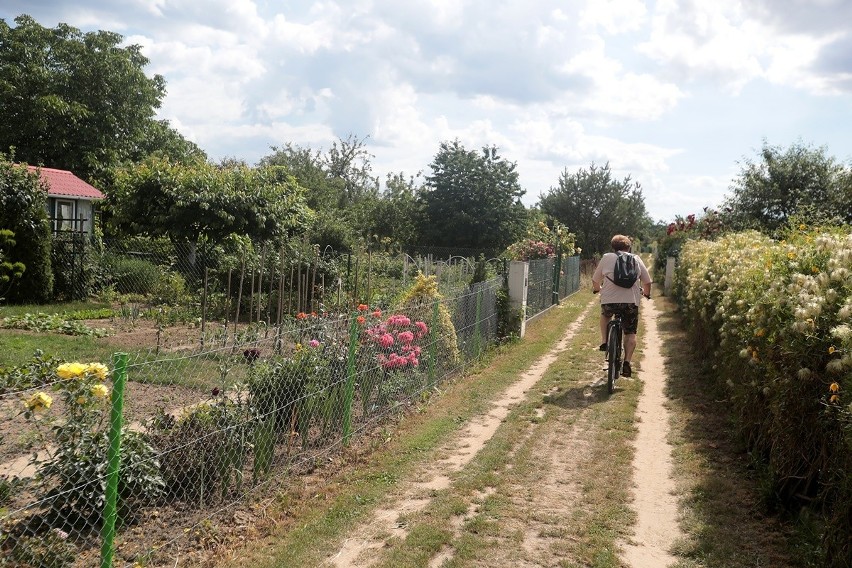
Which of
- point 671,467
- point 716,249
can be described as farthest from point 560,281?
point 671,467

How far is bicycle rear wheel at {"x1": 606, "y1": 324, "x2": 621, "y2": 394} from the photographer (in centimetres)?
775

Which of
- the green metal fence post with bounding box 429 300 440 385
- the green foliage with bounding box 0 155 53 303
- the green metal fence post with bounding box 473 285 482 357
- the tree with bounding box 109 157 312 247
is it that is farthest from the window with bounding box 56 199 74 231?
the green metal fence post with bounding box 429 300 440 385

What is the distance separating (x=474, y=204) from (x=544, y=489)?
2384cm

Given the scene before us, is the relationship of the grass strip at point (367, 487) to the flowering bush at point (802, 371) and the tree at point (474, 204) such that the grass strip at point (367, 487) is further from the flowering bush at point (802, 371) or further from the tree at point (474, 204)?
the tree at point (474, 204)

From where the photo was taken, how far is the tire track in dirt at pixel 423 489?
385 cm

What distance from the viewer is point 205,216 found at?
17.5 meters

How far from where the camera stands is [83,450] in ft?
11.3

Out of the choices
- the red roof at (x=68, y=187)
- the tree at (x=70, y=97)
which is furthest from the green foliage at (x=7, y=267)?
the tree at (x=70, y=97)

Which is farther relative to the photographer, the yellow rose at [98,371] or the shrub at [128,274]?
the shrub at [128,274]

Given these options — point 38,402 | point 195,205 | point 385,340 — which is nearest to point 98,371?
point 38,402

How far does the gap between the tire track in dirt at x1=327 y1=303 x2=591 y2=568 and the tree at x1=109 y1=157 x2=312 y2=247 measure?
11740 millimetres

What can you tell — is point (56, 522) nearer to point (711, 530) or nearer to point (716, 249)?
point (711, 530)

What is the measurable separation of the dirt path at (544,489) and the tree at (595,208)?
27.4 metres

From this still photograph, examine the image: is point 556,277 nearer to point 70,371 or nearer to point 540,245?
point 540,245
